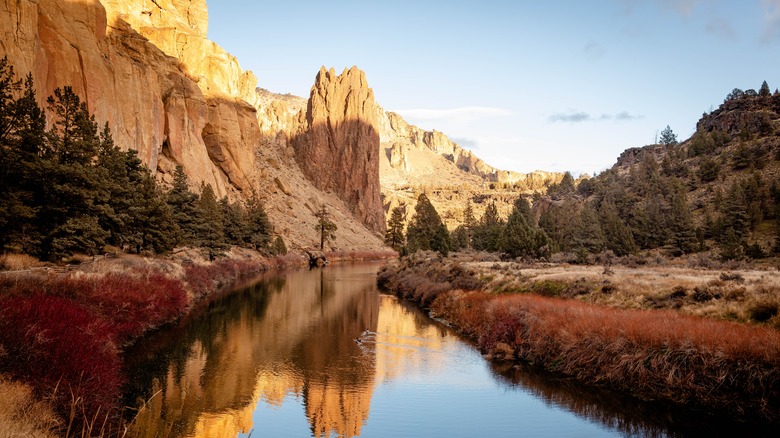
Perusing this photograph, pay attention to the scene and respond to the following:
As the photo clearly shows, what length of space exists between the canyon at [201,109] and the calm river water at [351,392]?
121ft

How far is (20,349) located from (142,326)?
1357cm

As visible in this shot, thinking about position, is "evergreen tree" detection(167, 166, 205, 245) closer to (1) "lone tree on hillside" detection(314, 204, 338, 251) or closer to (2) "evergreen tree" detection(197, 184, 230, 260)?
(2) "evergreen tree" detection(197, 184, 230, 260)

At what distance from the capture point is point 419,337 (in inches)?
1064

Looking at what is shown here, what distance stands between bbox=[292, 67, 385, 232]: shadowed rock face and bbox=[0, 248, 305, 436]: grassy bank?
13668cm

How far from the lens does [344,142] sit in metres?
178

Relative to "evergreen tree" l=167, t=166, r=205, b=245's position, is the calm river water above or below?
below

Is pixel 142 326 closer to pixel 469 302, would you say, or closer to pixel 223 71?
pixel 469 302

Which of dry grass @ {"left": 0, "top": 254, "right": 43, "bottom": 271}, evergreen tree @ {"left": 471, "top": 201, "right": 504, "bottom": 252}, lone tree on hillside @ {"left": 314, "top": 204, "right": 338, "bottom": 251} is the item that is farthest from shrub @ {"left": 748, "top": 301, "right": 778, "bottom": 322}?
lone tree on hillside @ {"left": 314, "top": 204, "right": 338, "bottom": 251}

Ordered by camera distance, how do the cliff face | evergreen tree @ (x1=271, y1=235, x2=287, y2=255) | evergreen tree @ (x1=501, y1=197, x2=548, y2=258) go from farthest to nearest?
evergreen tree @ (x1=271, y1=235, x2=287, y2=255)
evergreen tree @ (x1=501, y1=197, x2=548, y2=258)
the cliff face

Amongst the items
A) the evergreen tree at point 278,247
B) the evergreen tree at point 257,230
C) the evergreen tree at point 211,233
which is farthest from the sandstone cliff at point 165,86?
the evergreen tree at point 211,233

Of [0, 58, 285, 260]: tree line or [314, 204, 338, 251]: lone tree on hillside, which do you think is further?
[314, 204, 338, 251]: lone tree on hillside

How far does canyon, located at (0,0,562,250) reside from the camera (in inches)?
2179

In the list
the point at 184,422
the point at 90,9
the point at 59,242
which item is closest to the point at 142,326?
the point at 59,242

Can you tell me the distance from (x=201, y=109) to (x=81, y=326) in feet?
280
